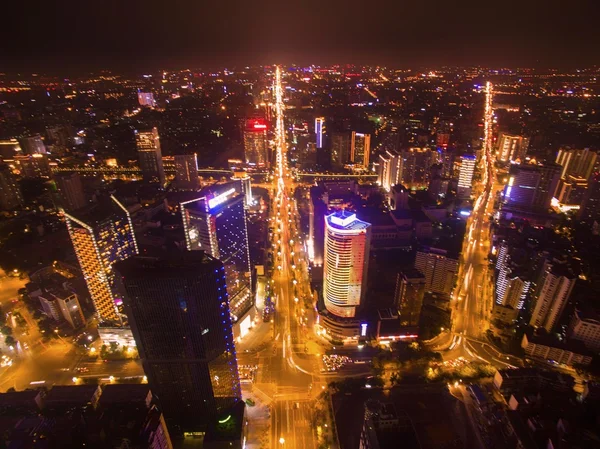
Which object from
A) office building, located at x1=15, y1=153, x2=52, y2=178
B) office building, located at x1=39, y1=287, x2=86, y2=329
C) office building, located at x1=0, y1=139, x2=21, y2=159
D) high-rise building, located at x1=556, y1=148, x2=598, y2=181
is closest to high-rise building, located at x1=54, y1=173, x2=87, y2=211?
office building, located at x1=15, y1=153, x2=52, y2=178

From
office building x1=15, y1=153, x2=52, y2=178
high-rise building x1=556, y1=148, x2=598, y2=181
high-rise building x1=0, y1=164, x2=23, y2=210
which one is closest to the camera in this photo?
high-rise building x1=0, y1=164, x2=23, y2=210

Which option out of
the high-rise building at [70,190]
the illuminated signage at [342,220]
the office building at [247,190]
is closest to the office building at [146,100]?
the high-rise building at [70,190]

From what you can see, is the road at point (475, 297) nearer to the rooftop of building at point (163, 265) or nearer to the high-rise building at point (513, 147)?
the high-rise building at point (513, 147)

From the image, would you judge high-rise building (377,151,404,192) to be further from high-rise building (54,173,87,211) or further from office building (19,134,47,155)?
office building (19,134,47,155)

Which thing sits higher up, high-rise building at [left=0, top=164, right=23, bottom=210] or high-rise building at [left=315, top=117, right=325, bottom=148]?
high-rise building at [left=315, top=117, right=325, bottom=148]

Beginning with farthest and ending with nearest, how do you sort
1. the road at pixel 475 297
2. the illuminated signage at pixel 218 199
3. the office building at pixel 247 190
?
the office building at pixel 247 190
the road at pixel 475 297
the illuminated signage at pixel 218 199

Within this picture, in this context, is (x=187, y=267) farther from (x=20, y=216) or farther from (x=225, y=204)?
(x=20, y=216)

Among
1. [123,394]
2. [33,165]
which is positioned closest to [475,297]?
[123,394]
